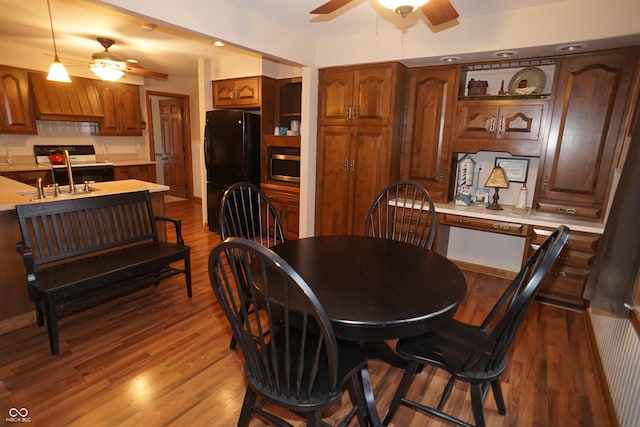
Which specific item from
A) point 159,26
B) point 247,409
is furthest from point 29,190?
point 247,409

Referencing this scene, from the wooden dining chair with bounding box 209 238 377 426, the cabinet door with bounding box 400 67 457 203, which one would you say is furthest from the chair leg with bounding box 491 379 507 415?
the cabinet door with bounding box 400 67 457 203

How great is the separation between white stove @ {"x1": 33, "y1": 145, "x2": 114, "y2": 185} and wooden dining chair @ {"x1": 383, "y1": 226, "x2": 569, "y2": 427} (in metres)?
5.34

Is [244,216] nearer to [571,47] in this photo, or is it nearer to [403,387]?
Result: [403,387]

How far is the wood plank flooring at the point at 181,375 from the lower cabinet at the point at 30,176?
3.04 metres

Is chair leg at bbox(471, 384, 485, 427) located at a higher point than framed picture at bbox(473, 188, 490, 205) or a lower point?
lower

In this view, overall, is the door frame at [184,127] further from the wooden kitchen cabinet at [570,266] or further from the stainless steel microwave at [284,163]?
the wooden kitchen cabinet at [570,266]

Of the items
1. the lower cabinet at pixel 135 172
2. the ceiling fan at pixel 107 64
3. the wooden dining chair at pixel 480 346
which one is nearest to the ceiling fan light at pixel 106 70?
the ceiling fan at pixel 107 64

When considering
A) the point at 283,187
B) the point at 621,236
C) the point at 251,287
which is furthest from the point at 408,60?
the point at 251,287

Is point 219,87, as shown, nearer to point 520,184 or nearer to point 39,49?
point 39,49

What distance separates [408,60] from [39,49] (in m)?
4.99

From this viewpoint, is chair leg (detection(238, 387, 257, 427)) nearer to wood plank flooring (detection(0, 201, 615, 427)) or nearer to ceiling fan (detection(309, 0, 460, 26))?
wood plank flooring (detection(0, 201, 615, 427))

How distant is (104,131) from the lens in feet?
18.1

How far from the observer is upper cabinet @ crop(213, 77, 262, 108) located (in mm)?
4270

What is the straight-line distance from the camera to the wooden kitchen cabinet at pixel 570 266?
2708mm
